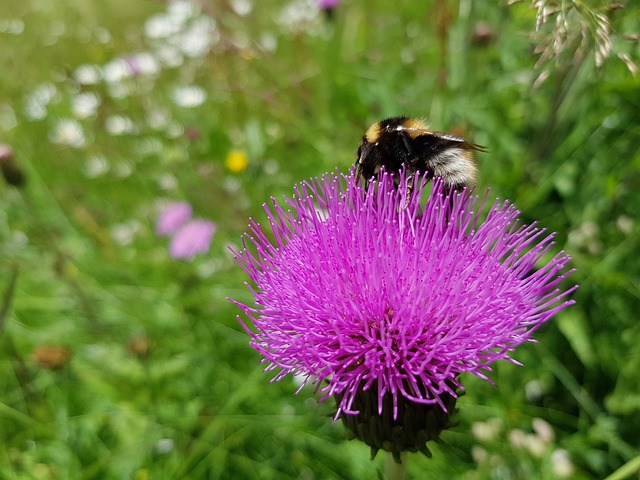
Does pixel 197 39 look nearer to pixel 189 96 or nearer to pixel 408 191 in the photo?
pixel 189 96

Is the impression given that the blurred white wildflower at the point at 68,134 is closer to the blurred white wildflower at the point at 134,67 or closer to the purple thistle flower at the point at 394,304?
the blurred white wildflower at the point at 134,67

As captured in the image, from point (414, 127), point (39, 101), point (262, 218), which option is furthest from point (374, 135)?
point (39, 101)

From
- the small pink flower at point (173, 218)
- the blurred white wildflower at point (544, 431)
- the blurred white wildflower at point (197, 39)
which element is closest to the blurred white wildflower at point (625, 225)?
the blurred white wildflower at point (544, 431)

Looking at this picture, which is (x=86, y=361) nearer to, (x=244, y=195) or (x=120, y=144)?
(x=244, y=195)

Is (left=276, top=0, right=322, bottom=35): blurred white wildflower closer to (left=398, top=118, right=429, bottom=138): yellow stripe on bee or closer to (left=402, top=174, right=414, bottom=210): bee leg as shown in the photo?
(left=398, top=118, right=429, bottom=138): yellow stripe on bee

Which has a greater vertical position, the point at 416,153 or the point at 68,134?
the point at 68,134

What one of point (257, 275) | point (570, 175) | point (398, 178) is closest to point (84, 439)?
point (257, 275)
